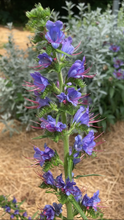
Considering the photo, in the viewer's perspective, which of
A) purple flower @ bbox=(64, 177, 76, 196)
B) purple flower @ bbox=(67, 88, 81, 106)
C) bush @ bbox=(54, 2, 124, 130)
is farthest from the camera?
bush @ bbox=(54, 2, 124, 130)

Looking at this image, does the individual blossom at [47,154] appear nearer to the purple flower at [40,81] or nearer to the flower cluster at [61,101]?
the flower cluster at [61,101]

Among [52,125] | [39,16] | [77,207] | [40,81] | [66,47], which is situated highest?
[39,16]

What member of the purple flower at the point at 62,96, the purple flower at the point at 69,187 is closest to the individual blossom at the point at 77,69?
the purple flower at the point at 62,96

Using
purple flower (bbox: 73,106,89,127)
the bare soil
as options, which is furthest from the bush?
purple flower (bbox: 73,106,89,127)

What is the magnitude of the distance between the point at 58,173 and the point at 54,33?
2.08 m

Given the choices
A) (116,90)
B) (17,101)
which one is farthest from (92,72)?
(17,101)

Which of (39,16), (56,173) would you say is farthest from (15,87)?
(39,16)

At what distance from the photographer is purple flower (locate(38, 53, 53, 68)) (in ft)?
3.85

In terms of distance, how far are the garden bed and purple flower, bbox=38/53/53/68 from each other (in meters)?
1.39

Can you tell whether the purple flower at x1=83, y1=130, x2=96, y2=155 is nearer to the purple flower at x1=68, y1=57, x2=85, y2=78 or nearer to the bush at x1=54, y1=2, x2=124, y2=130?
the purple flower at x1=68, y1=57, x2=85, y2=78

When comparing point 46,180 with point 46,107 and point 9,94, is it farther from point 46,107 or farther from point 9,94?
point 9,94

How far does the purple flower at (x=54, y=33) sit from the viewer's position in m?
1.10

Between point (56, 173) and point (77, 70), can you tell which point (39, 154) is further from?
point (56, 173)

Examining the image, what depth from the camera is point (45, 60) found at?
46.9 inches
